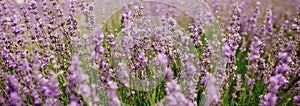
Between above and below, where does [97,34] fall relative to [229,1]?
below

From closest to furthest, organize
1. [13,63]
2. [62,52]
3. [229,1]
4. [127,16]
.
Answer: [13,63]
[127,16]
[62,52]
[229,1]

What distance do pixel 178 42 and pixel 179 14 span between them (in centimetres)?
227

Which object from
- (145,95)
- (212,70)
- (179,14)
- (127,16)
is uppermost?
(179,14)

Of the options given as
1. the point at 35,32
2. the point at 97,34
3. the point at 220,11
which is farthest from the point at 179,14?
the point at 97,34

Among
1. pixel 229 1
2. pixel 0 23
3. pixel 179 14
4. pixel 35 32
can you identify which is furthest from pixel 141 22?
pixel 229 1

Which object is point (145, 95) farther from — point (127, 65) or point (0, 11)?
point (0, 11)

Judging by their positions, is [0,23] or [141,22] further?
[0,23]

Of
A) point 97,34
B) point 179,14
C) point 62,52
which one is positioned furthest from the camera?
point 179,14

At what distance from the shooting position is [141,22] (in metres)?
3.12

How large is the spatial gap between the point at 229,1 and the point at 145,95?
118 inches

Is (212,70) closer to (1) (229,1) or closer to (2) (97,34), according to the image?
(2) (97,34)

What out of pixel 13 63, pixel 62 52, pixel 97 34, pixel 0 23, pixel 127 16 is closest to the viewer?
pixel 97 34

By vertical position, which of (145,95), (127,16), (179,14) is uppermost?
(179,14)

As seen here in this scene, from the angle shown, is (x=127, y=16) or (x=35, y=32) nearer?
(x=127, y=16)
